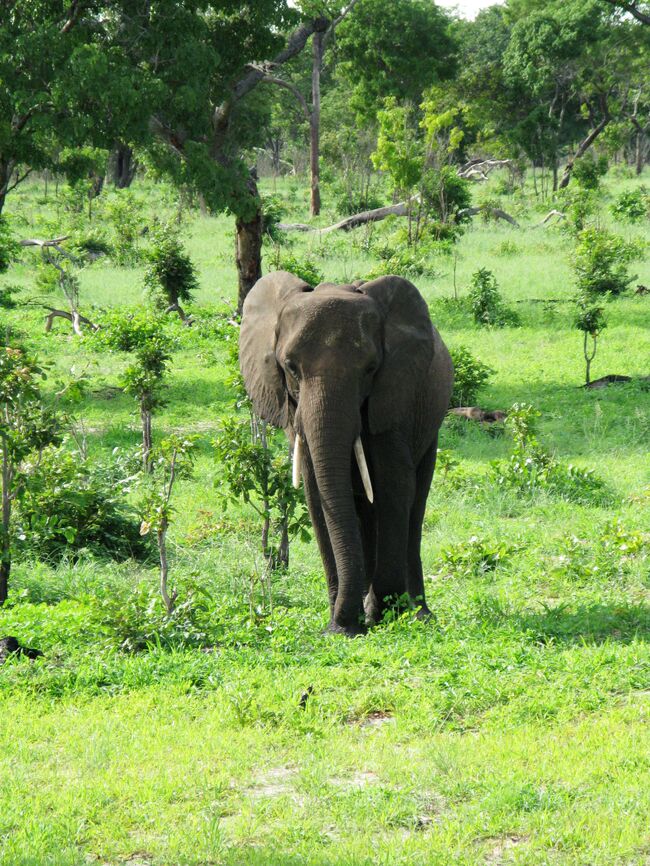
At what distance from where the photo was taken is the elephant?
6.50 metres

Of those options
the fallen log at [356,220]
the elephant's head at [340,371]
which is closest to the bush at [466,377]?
the elephant's head at [340,371]

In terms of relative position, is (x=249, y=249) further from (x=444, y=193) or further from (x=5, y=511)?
(x=444, y=193)

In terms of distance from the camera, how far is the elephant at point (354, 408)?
6504mm

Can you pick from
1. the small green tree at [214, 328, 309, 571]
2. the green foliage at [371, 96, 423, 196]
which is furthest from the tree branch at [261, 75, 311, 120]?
the small green tree at [214, 328, 309, 571]

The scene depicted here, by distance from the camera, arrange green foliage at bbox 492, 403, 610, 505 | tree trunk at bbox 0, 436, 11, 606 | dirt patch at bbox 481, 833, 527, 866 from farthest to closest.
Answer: green foliage at bbox 492, 403, 610, 505 → tree trunk at bbox 0, 436, 11, 606 → dirt patch at bbox 481, 833, 527, 866

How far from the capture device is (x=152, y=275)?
1978 centimetres

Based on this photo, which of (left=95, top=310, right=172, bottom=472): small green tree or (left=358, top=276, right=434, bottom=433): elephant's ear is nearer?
(left=358, top=276, right=434, bottom=433): elephant's ear

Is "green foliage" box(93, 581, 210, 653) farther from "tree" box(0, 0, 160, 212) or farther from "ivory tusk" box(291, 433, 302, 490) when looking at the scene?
"tree" box(0, 0, 160, 212)

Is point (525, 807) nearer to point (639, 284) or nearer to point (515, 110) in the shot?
point (639, 284)

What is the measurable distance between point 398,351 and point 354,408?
559mm

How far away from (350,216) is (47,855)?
30.2 metres

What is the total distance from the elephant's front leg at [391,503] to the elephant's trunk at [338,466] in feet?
0.93

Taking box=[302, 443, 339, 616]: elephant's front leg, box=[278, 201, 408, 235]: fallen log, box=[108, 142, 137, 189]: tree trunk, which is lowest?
box=[302, 443, 339, 616]: elephant's front leg

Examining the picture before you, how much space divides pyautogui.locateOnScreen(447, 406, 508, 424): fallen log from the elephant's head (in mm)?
6871
